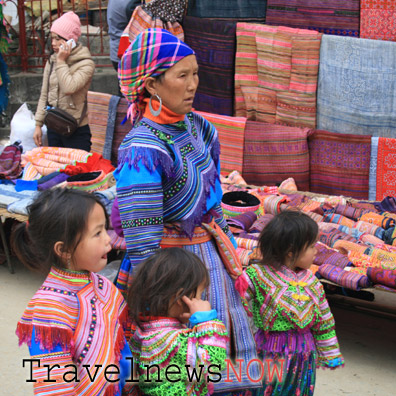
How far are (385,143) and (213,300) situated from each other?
342 cm

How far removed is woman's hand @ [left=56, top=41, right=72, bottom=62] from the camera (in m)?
6.40

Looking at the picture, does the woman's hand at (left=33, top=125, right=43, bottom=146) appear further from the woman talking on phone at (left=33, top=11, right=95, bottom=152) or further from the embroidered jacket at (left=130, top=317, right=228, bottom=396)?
the embroidered jacket at (left=130, top=317, right=228, bottom=396)

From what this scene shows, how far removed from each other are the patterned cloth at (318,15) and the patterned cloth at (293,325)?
3546mm

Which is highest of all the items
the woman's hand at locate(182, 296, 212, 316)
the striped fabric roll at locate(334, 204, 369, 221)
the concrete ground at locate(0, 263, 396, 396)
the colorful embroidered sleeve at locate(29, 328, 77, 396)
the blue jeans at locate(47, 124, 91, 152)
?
the woman's hand at locate(182, 296, 212, 316)

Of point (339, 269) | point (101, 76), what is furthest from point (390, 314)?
point (101, 76)

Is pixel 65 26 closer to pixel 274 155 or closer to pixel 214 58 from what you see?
pixel 214 58

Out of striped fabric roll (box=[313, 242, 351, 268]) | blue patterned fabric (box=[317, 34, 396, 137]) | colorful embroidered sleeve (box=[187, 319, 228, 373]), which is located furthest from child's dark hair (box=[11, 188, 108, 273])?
blue patterned fabric (box=[317, 34, 396, 137])

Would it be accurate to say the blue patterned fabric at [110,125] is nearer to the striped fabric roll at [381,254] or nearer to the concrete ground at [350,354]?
the concrete ground at [350,354]

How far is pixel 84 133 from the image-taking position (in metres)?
6.79

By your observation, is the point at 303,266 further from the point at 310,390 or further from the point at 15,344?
the point at 15,344

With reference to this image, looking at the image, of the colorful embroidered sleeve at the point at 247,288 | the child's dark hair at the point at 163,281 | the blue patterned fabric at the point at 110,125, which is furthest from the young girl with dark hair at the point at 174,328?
the blue patterned fabric at the point at 110,125

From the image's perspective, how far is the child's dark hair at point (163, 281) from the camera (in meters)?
2.16

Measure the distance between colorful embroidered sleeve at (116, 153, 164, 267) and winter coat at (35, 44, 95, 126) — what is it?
4.22 meters

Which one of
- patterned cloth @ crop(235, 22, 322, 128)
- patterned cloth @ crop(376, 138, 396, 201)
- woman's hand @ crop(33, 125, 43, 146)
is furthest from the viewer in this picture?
woman's hand @ crop(33, 125, 43, 146)
